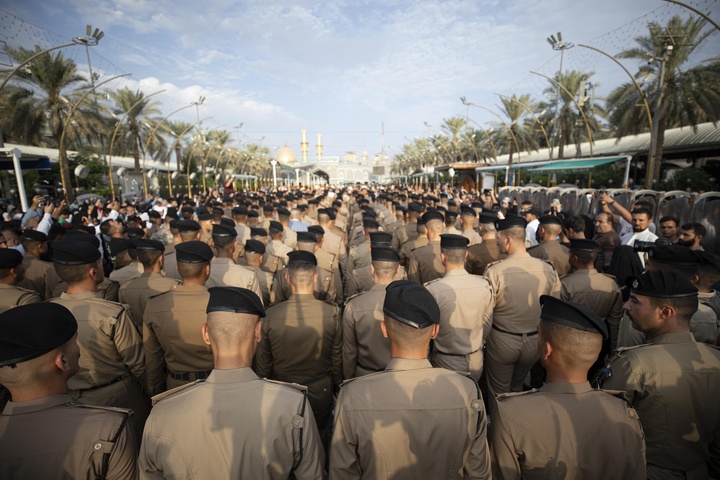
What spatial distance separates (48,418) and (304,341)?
1.73 metres

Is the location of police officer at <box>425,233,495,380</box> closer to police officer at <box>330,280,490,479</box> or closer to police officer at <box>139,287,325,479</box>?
police officer at <box>330,280,490,479</box>

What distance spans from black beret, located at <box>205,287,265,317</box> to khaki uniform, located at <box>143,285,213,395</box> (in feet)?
3.86

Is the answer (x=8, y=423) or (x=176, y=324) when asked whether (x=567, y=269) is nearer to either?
(x=176, y=324)

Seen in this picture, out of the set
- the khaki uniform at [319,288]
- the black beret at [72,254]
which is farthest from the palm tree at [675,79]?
the black beret at [72,254]

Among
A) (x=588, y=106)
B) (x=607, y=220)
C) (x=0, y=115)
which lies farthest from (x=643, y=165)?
(x=0, y=115)

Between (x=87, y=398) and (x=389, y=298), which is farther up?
(x=389, y=298)

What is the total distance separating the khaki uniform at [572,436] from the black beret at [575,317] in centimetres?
30

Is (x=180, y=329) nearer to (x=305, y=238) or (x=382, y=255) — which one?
(x=382, y=255)

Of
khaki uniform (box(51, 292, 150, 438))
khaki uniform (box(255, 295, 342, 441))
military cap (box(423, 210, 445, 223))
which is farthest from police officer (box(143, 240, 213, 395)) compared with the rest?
military cap (box(423, 210, 445, 223))

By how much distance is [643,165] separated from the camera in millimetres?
29656

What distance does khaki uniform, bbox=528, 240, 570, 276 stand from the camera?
16.7 feet

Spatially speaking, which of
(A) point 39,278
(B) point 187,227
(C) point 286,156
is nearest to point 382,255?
(B) point 187,227

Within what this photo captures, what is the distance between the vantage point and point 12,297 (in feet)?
11.3

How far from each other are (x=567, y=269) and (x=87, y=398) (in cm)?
557
